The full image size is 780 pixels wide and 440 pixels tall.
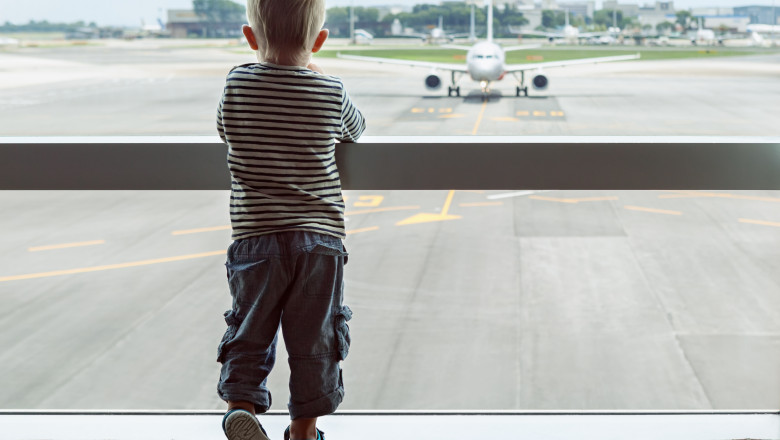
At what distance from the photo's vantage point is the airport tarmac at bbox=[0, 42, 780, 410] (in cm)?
691

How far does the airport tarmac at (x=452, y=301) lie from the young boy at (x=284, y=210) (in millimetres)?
4166

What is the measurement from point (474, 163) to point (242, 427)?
0.72m

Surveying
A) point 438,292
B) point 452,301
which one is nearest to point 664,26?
point 438,292

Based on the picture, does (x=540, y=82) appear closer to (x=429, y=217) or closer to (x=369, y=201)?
(x=369, y=201)

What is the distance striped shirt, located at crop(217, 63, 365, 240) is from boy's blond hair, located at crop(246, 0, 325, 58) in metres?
0.04

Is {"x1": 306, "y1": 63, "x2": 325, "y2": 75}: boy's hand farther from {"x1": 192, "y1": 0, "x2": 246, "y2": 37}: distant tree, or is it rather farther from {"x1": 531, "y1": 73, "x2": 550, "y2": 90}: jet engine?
{"x1": 531, "y1": 73, "x2": 550, "y2": 90}: jet engine

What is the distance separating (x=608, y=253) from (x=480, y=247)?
1.89 meters

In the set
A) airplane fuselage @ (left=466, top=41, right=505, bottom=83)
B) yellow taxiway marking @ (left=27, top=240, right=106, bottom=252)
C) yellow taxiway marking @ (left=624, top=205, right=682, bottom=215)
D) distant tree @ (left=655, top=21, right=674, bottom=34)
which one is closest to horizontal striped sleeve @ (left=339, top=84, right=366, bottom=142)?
yellow taxiway marking @ (left=27, top=240, right=106, bottom=252)

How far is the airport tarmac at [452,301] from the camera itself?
691cm

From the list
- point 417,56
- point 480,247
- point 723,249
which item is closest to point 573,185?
point 480,247

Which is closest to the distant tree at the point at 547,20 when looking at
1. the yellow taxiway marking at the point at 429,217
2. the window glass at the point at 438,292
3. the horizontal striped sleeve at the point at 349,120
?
the window glass at the point at 438,292

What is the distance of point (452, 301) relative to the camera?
345 inches

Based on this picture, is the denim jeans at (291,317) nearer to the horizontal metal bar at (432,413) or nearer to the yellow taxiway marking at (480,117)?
the horizontal metal bar at (432,413)

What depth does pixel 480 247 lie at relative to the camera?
11.6 m
